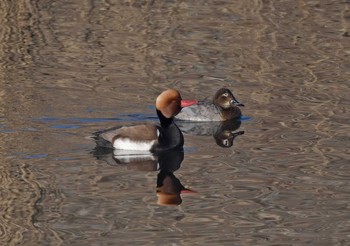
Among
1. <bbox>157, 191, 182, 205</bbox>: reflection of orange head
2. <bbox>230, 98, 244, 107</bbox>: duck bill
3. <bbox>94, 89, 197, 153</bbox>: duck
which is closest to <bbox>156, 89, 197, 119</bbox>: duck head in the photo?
<bbox>94, 89, 197, 153</bbox>: duck

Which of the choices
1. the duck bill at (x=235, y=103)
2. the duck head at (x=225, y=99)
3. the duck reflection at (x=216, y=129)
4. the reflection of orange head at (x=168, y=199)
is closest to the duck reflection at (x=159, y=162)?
the reflection of orange head at (x=168, y=199)

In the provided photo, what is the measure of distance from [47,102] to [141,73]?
1.90m

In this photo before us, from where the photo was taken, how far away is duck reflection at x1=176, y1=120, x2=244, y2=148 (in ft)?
46.0

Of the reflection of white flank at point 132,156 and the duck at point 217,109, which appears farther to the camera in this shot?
the duck at point 217,109

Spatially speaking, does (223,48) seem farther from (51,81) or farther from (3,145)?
(3,145)

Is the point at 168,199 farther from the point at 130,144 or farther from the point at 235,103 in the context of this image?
the point at 235,103

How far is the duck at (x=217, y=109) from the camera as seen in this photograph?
14750 mm

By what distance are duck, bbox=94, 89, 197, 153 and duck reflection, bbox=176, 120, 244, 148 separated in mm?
A: 583

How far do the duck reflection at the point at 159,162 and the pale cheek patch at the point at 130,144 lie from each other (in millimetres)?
64

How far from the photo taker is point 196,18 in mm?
19469

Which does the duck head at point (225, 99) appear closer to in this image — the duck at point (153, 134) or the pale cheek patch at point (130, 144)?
the duck at point (153, 134)

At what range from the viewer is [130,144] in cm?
1318

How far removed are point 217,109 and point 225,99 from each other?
1.20 feet

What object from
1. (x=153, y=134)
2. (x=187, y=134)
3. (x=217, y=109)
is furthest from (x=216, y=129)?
(x=153, y=134)
